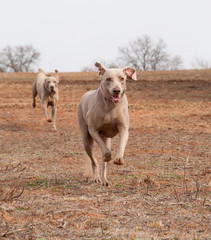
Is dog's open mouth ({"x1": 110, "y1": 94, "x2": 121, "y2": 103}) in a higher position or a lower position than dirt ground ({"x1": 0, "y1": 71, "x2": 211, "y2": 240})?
higher

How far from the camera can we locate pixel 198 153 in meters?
9.40

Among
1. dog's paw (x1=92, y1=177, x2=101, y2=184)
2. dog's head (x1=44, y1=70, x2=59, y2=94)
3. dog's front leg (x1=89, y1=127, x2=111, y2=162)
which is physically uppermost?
dog's head (x1=44, y1=70, x2=59, y2=94)

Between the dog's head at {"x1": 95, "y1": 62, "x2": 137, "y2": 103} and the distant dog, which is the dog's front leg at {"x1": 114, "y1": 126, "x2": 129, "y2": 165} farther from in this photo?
the distant dog

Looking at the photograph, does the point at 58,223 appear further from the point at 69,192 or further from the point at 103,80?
the point at 103,80

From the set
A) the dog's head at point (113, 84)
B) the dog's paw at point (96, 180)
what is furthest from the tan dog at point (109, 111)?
the dog's paw at point (96, 180)

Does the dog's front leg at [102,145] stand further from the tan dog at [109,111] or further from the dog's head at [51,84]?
the dog's head at [51,84]

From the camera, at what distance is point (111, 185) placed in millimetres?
6453

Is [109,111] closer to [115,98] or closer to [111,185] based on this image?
[115,98]

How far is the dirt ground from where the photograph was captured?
13.7ft

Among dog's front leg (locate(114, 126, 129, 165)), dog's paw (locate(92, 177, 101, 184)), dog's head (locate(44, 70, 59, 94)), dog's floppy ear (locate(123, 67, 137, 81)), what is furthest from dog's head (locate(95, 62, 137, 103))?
dog's head (locate(44, 70, 59, 94))

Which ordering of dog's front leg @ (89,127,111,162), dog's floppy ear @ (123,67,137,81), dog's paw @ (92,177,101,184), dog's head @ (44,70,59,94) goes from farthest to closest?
dog's head @ (44,70,59,94), dog's paw @ (92,177,101,184), dog's floppy ear @ (123,67,137,81), dog's front leg @ (89,127,111,162)

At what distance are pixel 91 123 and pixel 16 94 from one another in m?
19.5

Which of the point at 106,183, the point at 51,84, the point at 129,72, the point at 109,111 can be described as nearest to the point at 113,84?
the point at 109,111

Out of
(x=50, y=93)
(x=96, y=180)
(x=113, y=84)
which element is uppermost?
(x=113, y=84)
